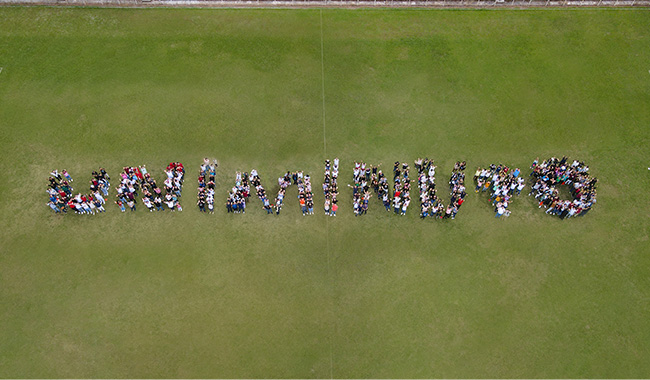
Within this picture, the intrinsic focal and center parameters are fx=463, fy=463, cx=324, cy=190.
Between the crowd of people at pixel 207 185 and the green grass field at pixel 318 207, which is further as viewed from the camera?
the crowd of people at pixel 207 185

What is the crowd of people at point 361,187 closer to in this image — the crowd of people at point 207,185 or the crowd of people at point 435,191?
the crowd of people at point 435,191

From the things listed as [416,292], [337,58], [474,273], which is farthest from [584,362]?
Result: [337,58]

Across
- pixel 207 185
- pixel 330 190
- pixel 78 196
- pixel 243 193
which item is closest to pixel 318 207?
pixel 330 190

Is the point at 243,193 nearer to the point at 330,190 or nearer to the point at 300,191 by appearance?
the point at 300,191

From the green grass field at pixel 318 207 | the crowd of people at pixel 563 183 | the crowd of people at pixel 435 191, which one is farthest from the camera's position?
the crowd of people at pixel 435 191

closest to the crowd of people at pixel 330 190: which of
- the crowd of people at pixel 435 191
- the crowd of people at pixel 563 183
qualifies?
the crowd of people at pixel 435 191

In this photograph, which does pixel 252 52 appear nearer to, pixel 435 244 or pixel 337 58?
pixel 337 58
